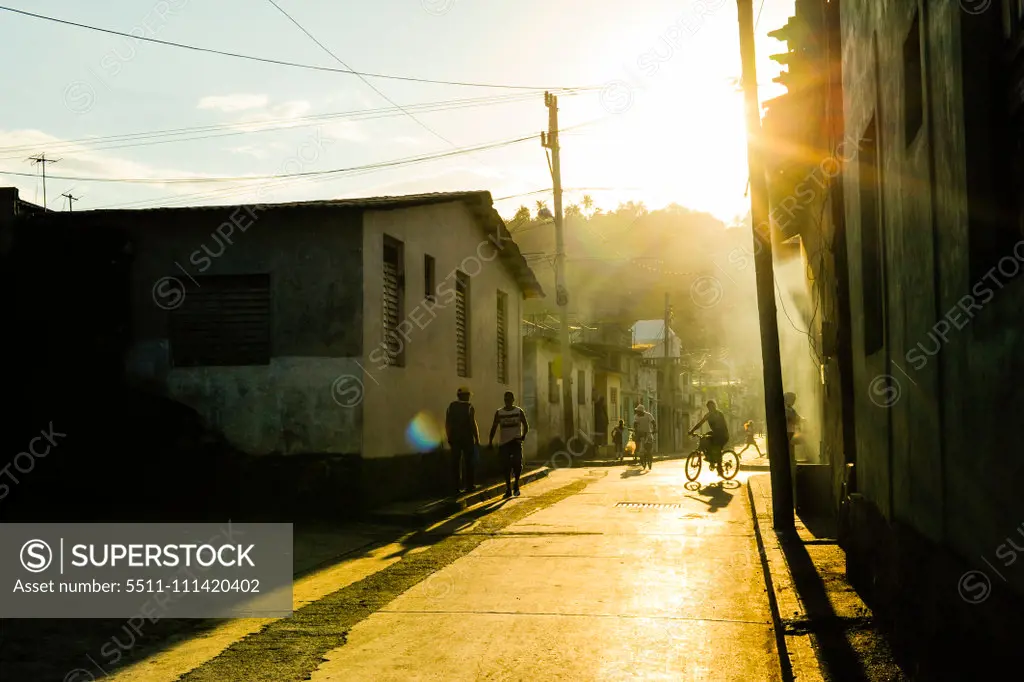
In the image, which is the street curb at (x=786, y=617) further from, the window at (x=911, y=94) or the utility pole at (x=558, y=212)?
the utility pole at (x=558, y=212)

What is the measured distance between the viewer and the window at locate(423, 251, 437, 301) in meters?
17.5

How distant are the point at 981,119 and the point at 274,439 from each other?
11337 millimetres

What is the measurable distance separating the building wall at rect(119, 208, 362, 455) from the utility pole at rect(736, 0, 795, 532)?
5.51m

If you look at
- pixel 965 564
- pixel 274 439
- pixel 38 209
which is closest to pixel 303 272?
pixel 274 439

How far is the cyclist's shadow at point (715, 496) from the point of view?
1538cm

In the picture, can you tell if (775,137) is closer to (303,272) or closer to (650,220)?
(303,272)

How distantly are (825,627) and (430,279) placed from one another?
12.4 m

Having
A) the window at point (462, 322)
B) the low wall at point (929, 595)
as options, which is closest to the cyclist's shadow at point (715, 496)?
the window at point (462, 322)

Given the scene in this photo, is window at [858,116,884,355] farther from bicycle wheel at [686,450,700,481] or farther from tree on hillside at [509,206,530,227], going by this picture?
tree on hillside at [509,206,530,227]

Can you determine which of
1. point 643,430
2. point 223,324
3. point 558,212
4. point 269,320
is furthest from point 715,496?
point 558,212

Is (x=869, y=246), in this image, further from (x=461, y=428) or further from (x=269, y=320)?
(x=269, y=320)

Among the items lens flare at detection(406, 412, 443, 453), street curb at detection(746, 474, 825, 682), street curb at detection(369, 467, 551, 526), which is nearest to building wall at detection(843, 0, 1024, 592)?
street curb at detection(746, 474, 825, 682)

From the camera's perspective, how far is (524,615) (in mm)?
7008

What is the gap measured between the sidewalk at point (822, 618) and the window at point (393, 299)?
7.10 m
